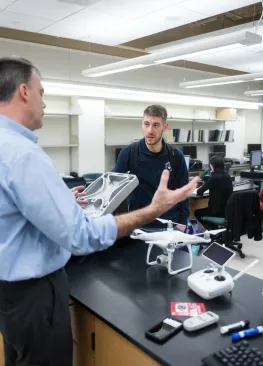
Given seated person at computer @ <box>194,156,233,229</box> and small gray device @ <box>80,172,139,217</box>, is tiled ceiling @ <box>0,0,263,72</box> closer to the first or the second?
seated person at computer @ <box>194,156,233,229</box>

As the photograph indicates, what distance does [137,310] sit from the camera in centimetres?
134

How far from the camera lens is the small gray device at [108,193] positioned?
1821 mm

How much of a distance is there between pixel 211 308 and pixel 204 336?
185mm

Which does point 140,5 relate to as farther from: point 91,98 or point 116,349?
point 116,349

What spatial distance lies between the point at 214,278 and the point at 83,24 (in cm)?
352

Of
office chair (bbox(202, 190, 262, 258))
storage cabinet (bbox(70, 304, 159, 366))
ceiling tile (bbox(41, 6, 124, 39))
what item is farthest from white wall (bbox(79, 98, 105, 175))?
storage cabinet (bbox(70, 304, 159, 366))

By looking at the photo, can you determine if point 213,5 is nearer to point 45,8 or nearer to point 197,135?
point 45,8

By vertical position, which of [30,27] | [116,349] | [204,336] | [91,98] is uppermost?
[30,27]

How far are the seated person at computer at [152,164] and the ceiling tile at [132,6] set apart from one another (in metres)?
1.38

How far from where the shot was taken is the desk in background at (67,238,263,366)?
1136 millimetres

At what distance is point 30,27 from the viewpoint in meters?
4.18

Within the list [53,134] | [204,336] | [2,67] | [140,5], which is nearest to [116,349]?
[204,336]

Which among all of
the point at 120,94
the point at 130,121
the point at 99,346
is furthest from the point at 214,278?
the point at 130,121

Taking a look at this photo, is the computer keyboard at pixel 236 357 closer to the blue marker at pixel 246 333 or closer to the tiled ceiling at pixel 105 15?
the blue marker at pixel 246 333
